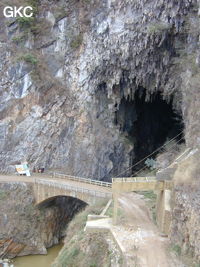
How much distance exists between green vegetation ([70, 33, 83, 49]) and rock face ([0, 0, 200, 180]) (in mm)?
90

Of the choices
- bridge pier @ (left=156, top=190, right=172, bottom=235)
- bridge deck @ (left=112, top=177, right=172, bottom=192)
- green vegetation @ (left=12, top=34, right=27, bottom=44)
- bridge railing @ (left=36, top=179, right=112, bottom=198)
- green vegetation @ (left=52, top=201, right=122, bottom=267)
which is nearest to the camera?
green vegetation @ (left=52, top=201, right=122, bottom=267)

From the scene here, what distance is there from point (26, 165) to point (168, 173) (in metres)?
16.1

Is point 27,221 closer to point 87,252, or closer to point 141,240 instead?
point 87,252

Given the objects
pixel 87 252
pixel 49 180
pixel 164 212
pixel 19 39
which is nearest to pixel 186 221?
pixel 164 212

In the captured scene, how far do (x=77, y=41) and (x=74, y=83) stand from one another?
12.4 feet

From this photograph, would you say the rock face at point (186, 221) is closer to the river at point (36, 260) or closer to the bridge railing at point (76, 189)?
the bridge railing at point (76, 189)

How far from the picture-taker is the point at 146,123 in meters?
41.5

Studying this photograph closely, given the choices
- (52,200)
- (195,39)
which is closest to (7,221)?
(52,200)

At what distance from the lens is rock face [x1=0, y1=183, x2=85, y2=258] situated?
27.7 meters

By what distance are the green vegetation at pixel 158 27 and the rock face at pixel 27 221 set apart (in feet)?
50.1

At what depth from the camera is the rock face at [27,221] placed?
90.9ft

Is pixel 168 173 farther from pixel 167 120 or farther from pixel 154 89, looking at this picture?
pixel 167 120

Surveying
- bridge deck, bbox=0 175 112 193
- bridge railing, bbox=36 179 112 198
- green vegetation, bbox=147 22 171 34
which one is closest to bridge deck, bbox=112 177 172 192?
bridge railing, bbox=36 179 112 198

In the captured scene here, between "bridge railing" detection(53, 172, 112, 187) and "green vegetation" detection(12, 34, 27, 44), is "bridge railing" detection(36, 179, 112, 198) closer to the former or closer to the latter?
"bridge railing" detection(53, 172, 112, 187)
